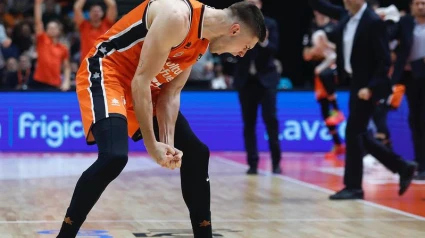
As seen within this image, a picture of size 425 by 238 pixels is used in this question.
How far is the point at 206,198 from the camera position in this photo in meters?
5.52

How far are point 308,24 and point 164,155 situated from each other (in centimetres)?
1511

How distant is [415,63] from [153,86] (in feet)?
18.5

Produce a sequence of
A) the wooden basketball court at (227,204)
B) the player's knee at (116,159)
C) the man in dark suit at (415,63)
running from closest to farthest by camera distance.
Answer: the player's knee at (116,159) → the wooden basketball court at (227,204) → the man in dark suit at (415,63)

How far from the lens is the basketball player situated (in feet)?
16.1

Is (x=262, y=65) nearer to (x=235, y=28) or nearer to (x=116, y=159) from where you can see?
(x=235, y=28)

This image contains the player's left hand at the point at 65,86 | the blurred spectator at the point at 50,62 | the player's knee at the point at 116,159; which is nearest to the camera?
the player's knee at the point at 116,159

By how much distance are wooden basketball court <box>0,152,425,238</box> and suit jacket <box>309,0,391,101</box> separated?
1079 millimetres

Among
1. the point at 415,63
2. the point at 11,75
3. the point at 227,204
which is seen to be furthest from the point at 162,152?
the point at 11,75

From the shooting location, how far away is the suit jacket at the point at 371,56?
8.25 m

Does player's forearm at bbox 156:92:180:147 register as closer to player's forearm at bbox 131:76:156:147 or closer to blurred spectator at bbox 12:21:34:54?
player's forearm at bbox 131:76:156:147

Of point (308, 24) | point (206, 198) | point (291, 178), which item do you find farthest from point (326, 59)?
point (206, 198)

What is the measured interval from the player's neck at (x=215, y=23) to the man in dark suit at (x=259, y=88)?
5430 mm

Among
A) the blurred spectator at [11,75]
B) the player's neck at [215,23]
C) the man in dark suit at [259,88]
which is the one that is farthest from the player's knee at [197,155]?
the blurred spectator at [11,75]

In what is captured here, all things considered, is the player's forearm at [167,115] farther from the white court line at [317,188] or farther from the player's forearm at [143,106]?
the white court line at [317,188]
